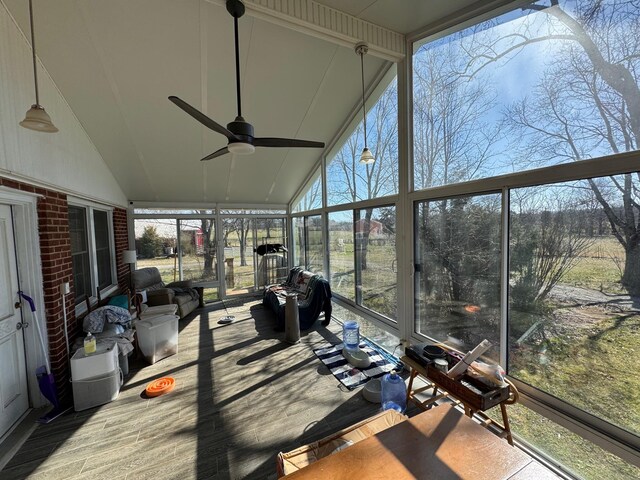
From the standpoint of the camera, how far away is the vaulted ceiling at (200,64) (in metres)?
2.25

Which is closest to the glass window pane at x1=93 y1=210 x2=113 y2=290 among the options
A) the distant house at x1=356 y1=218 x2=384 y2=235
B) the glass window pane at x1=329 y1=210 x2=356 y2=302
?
the glass window pane at x1=329 y1=210 x2=356 y2=302

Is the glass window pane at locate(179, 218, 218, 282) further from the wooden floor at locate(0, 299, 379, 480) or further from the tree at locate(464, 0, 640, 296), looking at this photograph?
the tree at locate(464, 0, 640, 296)

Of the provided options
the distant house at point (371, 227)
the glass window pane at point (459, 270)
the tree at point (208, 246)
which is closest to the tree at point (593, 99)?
the glass window pane at point (459, 270)

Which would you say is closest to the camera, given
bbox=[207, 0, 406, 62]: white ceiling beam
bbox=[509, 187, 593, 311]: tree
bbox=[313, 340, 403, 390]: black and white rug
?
bbox=[509, 187, 593, 311]: tree

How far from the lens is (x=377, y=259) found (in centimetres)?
363

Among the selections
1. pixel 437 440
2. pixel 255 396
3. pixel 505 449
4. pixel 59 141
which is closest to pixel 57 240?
pixel 59 141

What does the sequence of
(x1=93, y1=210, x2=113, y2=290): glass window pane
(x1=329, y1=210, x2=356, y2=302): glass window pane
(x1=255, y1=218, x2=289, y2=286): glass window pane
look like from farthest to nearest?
(x1=255, y1=218, x2=289, y2=286): glass window pane, (x1=329, y1=210, x2=356, y2=302): glass window pane, (x1=93, y1=210, x2=113, y2=290): glass window pane

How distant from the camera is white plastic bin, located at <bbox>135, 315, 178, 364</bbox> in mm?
3234

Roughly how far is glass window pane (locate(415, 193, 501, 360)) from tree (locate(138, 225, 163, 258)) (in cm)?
534

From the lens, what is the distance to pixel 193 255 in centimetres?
595

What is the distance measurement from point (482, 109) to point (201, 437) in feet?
11.9

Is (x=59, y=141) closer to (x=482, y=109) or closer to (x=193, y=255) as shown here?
(x=193, y=255)

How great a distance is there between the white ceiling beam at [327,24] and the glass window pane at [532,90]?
352 millimetres

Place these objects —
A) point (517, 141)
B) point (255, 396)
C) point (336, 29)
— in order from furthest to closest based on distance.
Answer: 1. point (255, 396)
2. point (336, 29)
3. point (517, 141)
